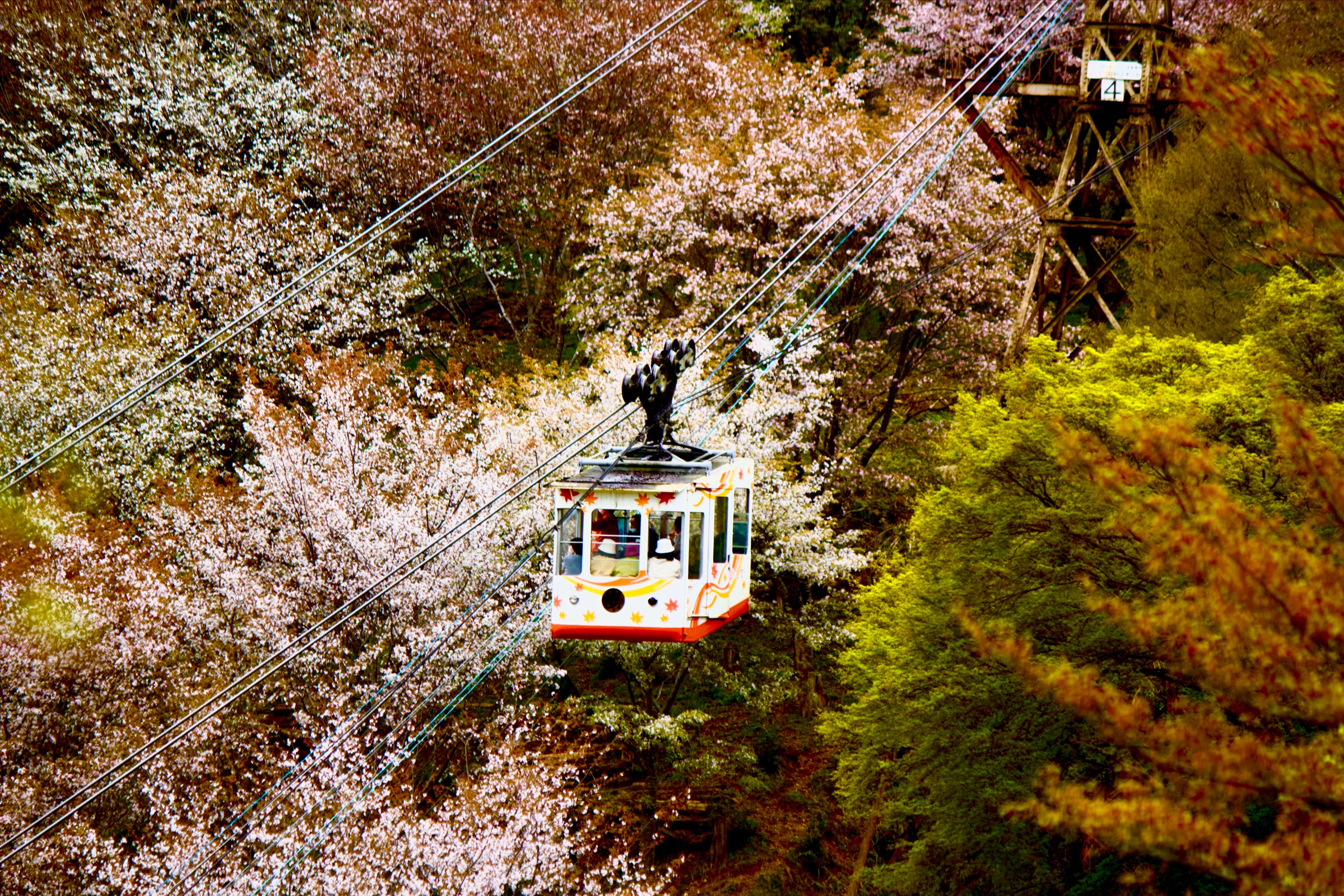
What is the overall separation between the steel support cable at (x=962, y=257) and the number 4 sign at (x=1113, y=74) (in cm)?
115

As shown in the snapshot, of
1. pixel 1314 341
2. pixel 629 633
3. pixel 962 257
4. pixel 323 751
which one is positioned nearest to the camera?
pixel 629 633

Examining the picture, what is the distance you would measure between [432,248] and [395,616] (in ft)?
54.2

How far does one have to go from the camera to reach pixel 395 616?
19.7 m

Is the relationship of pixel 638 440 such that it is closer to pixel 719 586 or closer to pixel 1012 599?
pixel 719 586

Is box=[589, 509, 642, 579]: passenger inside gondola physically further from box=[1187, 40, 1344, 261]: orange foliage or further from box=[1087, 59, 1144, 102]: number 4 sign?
box=[1087, 59, 1144, 102]: number 4 sign

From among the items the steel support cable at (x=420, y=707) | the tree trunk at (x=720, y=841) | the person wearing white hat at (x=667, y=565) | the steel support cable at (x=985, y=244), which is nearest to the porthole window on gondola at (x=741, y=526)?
the person wearing white hat at (x=667, y=565)

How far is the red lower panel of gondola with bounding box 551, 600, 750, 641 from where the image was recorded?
39.6ft

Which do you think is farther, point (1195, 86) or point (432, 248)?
point (432, 248)

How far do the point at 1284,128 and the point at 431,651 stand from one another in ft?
Answer: 47.1

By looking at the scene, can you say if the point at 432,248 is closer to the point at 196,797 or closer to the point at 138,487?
the point at 138,487

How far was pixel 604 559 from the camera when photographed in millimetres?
12375

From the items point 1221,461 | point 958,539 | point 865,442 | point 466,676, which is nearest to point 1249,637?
point 1221,461

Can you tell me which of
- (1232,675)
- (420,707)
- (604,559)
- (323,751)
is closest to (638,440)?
(604,559)

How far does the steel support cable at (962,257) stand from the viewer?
→ 21328 mm
